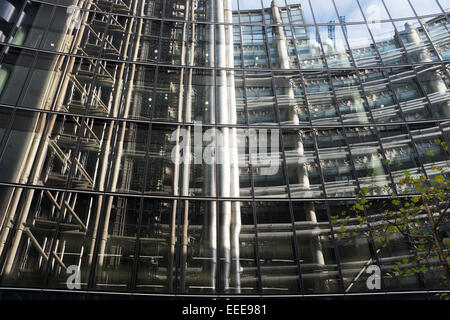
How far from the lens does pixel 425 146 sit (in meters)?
15.5

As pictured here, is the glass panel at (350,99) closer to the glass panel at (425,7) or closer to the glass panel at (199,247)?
the glass panel at (425,7)

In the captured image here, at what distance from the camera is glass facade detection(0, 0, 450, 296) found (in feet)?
41.7

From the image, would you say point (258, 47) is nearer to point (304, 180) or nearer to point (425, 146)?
point (304, 180)

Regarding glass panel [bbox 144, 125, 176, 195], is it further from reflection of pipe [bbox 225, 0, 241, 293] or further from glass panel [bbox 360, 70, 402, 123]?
glass panel [bbox 360, 70, 402, 123]

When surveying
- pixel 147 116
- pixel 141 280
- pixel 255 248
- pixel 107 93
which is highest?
pixel 107 93

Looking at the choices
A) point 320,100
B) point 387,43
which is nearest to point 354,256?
point 320,100

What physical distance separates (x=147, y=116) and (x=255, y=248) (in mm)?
8397

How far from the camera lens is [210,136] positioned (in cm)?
1559

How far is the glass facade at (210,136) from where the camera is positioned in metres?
12.7

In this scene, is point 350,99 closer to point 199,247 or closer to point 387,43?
point 387,43

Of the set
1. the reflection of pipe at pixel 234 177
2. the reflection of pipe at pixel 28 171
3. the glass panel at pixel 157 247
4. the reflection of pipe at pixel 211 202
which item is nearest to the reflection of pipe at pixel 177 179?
the glass panel at pixel 157 247

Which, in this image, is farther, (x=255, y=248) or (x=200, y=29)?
(x=200, y=29)
